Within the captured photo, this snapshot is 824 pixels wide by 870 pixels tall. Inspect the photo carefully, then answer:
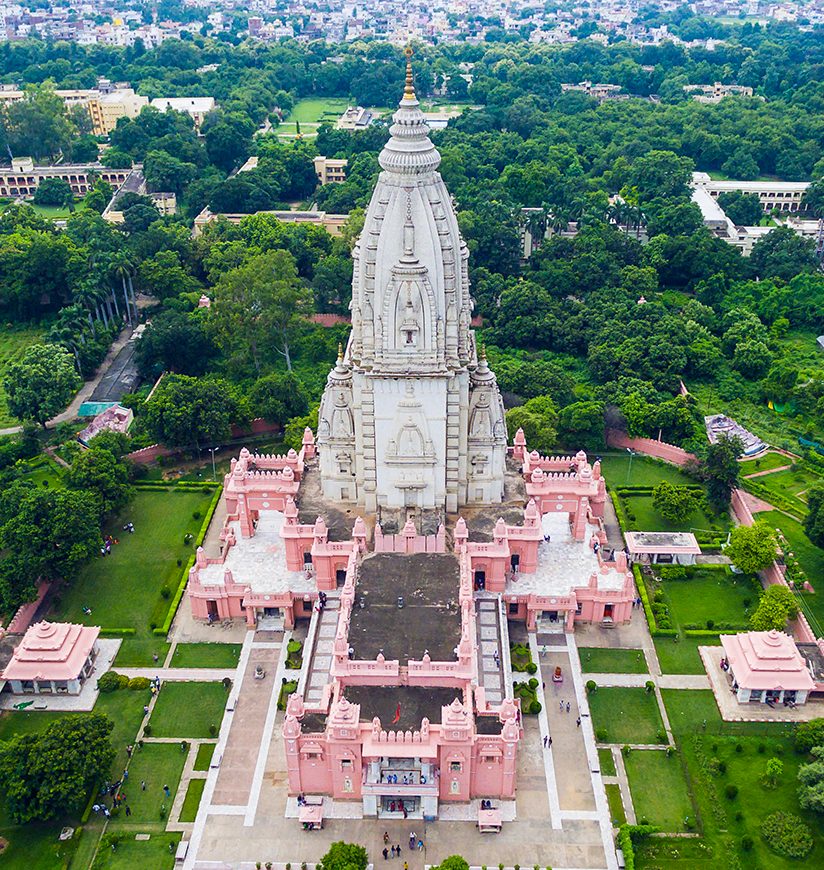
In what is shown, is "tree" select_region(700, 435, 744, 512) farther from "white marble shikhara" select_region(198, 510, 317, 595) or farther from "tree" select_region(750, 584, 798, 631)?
"white marble shikhara" select_region(198, 510, 317, 595)

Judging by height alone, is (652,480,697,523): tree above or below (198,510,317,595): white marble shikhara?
above

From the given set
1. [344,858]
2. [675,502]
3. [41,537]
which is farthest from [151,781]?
[675,502]

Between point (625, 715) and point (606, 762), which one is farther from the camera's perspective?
point (625, 715)

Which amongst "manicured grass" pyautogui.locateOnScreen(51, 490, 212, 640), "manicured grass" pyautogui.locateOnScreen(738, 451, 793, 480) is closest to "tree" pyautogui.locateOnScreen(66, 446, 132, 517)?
"manicured grass" pyautogui.locateOnScreen(51, 490, 212, 640)

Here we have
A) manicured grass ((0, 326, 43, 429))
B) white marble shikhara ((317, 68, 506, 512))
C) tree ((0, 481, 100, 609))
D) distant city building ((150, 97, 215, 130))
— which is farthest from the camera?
distant city building ((150, 97, 215, 130))

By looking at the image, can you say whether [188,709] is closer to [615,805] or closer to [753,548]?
[615,805]

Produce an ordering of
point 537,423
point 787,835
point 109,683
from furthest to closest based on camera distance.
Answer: point 537,423
point 109,683
point 787,835

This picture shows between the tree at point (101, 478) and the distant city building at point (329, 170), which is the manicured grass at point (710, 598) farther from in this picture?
the distant city building at point (329, 170)
